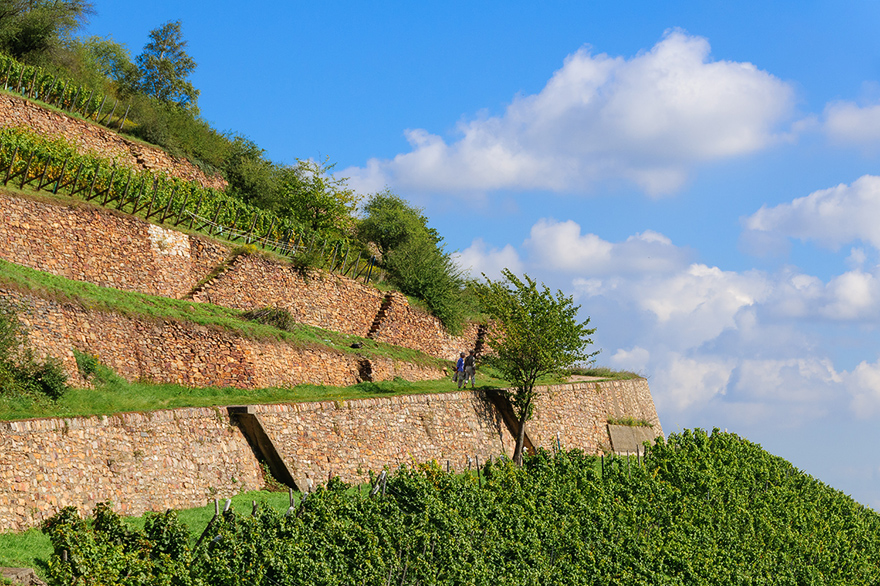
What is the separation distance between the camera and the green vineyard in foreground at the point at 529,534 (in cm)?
1430

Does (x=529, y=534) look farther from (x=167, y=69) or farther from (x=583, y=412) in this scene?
(x=167, y=69)

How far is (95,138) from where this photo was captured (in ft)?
133

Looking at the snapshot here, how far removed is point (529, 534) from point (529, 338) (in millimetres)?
11238

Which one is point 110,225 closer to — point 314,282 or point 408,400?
point 314,282

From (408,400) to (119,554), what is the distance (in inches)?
553

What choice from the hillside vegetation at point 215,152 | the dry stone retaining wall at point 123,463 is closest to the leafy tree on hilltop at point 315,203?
the hillside vegetation at point 215,152

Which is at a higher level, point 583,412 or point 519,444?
point 583,412

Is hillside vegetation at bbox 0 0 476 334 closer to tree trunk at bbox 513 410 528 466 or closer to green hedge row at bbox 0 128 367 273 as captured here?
green hedge row at bbox 0 128 367 273

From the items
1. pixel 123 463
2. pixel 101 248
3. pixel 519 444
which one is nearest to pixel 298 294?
pixel 101 248

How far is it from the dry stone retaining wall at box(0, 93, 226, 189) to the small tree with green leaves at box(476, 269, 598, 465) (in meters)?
20.5

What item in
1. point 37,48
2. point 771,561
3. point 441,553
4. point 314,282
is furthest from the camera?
point 37,48

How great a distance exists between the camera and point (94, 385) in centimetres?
2319

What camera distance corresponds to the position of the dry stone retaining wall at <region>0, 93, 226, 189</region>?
37.6 metres

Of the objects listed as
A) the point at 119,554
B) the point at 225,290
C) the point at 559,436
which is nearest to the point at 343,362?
the point at 225,290
